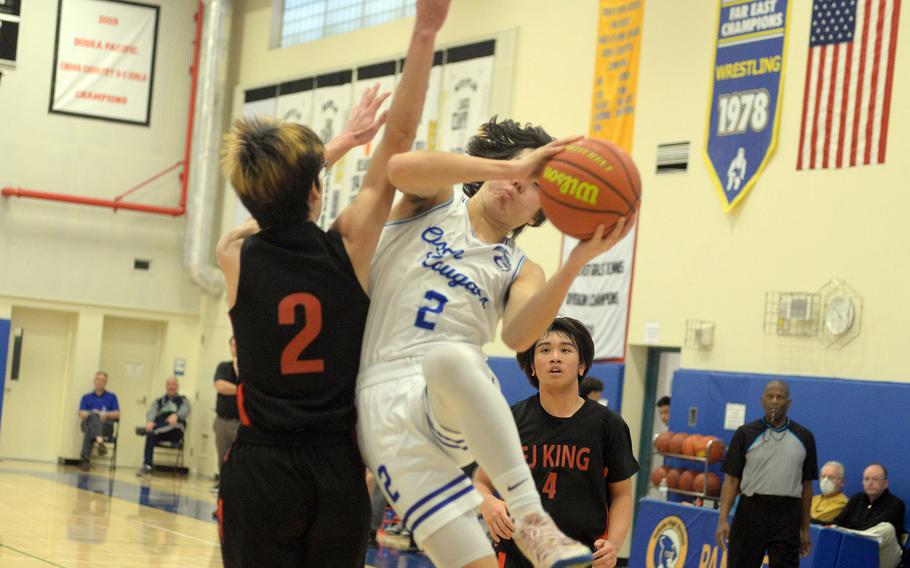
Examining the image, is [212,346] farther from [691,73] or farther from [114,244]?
[691,73]

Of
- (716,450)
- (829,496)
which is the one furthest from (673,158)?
(829,496)

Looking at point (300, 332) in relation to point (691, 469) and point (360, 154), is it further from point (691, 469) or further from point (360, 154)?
point (360, 154)

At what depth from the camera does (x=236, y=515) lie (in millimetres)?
3574

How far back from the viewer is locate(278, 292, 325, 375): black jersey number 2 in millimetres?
3457

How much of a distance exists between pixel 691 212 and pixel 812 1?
257 cm

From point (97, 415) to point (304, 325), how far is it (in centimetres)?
1872

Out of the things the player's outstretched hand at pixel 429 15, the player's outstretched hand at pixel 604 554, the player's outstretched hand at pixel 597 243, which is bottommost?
the player's outstretched hand at pixel 604 554

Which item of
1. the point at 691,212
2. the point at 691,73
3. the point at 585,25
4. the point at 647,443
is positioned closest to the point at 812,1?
the point at 691,73

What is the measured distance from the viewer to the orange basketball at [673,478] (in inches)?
491

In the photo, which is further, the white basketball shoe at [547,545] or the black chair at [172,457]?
the black chair at [172,457]

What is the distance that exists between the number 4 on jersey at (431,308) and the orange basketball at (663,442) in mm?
9549

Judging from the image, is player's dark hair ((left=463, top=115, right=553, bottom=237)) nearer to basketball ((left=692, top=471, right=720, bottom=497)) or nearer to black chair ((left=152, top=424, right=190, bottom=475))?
basketball ((left=692, top=471, right=720, bottom=497))

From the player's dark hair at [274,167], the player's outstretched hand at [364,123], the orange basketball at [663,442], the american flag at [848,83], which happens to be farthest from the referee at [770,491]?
the player's dark hair at [274,167]

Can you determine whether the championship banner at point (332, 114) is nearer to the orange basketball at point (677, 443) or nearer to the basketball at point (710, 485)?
the orange basketball at point (677, 443)
